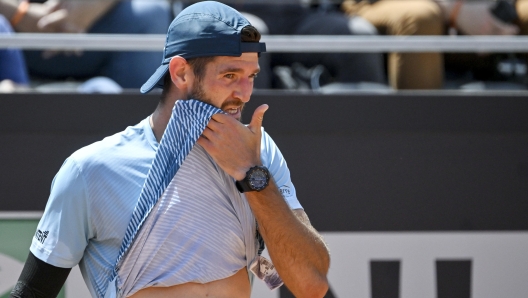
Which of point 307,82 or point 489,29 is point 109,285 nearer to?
point 307,82

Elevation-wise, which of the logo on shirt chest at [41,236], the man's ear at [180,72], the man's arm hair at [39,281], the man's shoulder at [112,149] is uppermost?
the man's ear at [180,72]

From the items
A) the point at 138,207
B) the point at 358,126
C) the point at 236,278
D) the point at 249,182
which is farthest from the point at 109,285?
the point at 358,126

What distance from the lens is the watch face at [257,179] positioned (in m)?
1.86

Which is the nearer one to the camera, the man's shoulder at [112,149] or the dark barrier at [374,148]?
the man's shoulder at [112,149]

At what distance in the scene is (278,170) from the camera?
6.95 feet

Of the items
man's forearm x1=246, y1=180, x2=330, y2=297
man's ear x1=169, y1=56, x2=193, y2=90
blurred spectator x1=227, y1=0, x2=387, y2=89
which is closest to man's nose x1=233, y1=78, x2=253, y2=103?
man's ear x1=169, y1=56, x2=193, y2=90

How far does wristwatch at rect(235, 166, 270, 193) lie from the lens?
1.86 m

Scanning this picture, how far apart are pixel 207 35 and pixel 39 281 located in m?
0.81

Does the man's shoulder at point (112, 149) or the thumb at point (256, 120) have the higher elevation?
the thumb at point (256, 120)

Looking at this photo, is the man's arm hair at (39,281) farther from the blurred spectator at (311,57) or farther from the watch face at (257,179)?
the blurred spectator at (311,57)

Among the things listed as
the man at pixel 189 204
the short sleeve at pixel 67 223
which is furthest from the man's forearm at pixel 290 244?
the short sleeve at pixel 67 223

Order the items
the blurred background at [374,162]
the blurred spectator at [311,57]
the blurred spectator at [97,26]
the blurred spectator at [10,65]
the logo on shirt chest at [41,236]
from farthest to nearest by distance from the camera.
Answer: the blurred spectator at [311,57]
the blurred spectator at [97,26]
the blurred spectator at [10,65]
the blurred background at [374,162]
the logo on shirt chest at [41,236]

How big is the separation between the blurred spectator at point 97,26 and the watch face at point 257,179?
213 cm

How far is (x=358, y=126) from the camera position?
11.4 ft
